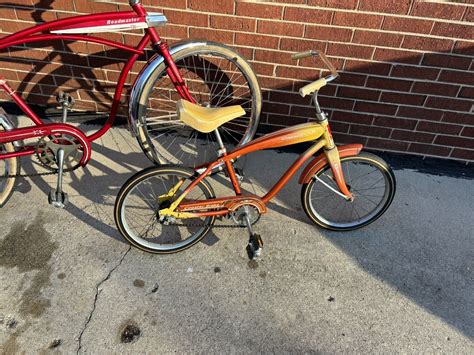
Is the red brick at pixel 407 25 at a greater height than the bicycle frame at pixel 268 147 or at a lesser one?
greater

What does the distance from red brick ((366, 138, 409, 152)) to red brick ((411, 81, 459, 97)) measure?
0.50 meters

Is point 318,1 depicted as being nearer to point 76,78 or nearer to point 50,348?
point 76,78

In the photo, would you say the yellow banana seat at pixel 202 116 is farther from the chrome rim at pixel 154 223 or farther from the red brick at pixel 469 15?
the red brick at pixel 469 15

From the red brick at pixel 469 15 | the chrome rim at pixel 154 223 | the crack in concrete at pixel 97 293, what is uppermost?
the red brick at pixel 469 15

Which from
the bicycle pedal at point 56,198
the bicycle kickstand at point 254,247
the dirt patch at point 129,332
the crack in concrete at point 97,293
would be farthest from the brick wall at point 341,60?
the dirt patch at point 129,332

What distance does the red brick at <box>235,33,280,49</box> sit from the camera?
282 cm

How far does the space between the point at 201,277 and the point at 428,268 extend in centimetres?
147

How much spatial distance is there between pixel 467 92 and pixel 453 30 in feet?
1.76

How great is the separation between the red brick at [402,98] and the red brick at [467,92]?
0.27 metres

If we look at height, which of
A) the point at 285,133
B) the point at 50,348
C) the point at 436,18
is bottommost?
the point at 50,348

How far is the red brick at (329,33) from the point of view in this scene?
8.93ft

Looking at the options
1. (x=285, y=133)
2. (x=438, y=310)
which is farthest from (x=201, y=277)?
(x=438, y=310)

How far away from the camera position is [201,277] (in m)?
2.28

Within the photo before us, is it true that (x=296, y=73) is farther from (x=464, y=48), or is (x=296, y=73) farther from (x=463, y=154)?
(x=463, y=154)
